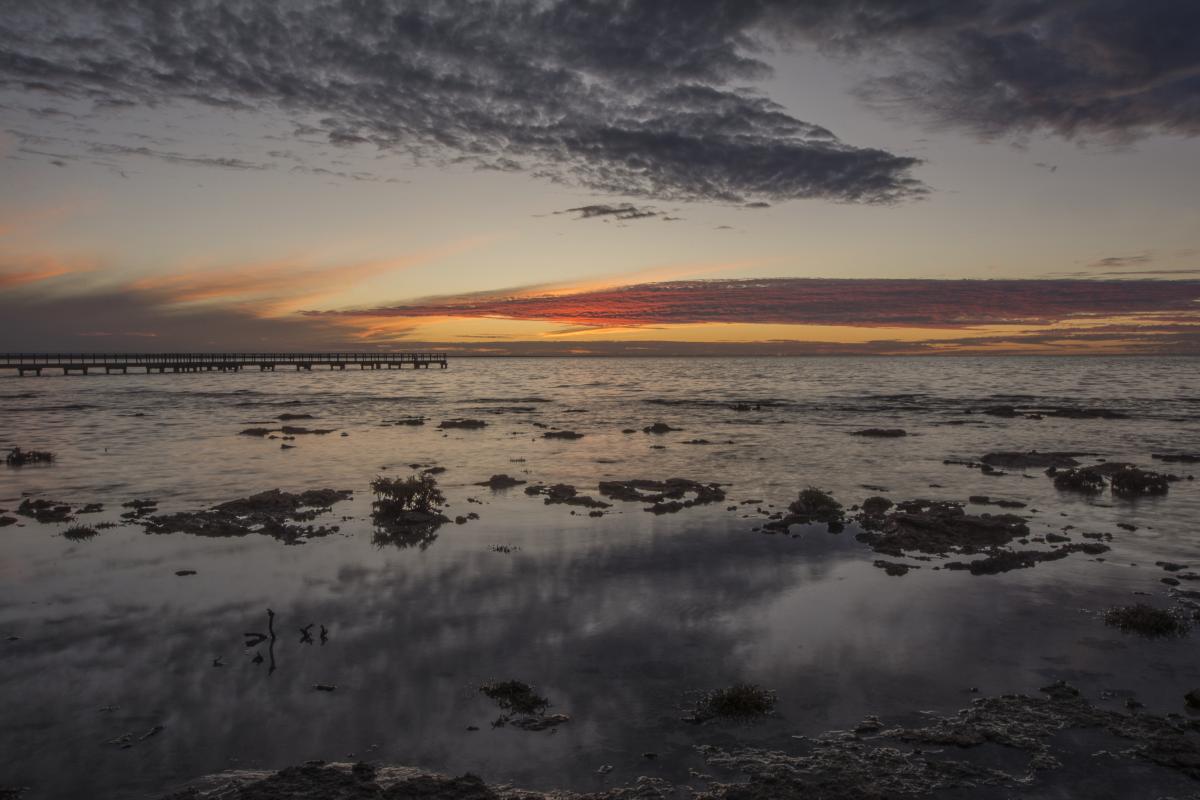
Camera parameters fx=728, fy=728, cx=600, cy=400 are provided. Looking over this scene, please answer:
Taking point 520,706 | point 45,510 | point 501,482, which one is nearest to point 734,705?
point 520,706

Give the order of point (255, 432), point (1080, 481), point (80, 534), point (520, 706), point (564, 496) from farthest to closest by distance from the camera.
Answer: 1. point (255, 432)
2. point (1080, 481)
3. point (564, 496)
4. point (80, 534)
5. point (520, 706)

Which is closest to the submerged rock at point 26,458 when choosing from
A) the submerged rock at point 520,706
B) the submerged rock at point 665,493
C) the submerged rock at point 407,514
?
the submerged rock at point 407,514

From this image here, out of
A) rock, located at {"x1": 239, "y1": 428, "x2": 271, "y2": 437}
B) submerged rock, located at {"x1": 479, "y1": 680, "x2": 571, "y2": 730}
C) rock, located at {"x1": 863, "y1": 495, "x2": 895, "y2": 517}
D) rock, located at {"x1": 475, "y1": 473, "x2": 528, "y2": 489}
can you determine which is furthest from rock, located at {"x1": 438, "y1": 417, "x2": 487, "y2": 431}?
submerged rock, located at {"x1": 479, "y1": 680, "x2": 571, "y2": 730}

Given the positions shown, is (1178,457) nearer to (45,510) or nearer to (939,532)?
(939,532)

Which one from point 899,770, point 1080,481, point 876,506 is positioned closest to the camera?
point 899,770

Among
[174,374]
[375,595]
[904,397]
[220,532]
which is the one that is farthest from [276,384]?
[375,595]

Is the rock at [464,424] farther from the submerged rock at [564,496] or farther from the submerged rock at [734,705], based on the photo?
the submerged rock at [734,705]

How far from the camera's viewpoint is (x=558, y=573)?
744 inches

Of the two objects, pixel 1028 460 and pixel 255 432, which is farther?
pixel 255 432

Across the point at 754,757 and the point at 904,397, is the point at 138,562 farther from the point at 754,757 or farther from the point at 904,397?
the point at 904,397

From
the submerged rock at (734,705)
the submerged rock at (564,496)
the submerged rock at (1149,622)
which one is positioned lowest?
the submerged rock at (564,496)

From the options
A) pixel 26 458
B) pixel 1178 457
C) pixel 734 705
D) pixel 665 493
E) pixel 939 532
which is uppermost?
pixel 734 705

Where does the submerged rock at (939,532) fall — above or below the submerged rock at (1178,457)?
above

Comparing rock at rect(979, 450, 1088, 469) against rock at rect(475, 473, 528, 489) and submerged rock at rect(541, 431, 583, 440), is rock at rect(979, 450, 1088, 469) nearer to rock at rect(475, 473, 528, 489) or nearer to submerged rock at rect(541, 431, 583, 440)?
rock at rect(475, 473, 528, 489)
